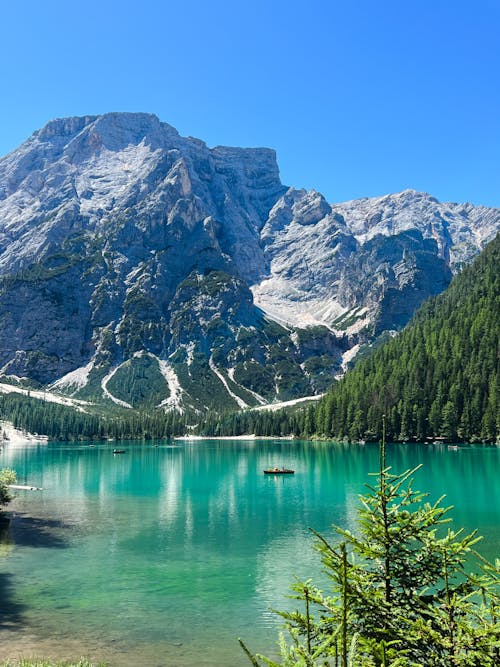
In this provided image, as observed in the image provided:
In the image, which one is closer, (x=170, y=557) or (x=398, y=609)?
(x=398, y=609)

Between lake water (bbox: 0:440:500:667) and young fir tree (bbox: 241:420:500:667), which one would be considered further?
lake water (bbox: 0:440:500:667)

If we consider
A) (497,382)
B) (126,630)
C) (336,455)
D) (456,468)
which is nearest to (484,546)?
(126,630)

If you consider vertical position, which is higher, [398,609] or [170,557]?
[398,609]

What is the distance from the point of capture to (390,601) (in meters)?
10.5

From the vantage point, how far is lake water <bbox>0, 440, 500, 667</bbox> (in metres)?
30.3

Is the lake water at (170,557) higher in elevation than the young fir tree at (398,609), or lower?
lower

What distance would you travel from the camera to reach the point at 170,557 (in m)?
48.9

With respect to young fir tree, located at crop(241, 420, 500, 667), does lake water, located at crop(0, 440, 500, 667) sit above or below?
below

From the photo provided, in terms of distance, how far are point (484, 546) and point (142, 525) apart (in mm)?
37843

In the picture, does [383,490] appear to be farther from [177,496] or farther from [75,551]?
[177,496]

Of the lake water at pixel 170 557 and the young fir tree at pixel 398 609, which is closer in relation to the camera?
the young fir tree at pixel 398 609

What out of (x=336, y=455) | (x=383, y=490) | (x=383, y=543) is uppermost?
(x=383, y=490)

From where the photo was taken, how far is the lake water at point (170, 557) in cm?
3030

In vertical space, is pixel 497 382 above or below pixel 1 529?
above
